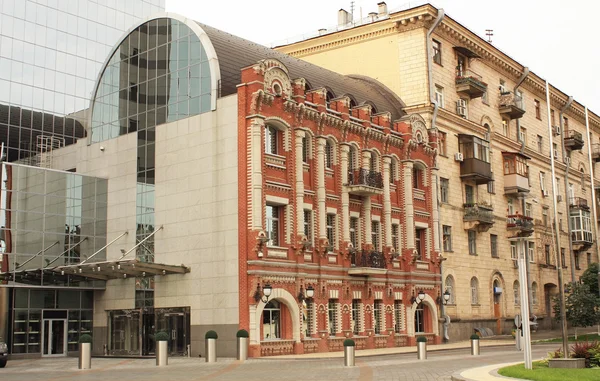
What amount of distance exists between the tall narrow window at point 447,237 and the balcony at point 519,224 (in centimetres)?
886

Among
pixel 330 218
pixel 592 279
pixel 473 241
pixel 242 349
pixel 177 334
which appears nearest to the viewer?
pixel 242 349

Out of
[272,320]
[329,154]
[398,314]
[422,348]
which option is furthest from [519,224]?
[422,348]

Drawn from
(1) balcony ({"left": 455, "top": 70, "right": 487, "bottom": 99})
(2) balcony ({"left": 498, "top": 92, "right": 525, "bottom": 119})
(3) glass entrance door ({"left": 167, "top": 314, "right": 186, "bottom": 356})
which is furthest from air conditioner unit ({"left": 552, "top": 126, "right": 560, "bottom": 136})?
(3) glass entrance door ({"left": 167, "top": 314, "right": 186, "bottom": 356})

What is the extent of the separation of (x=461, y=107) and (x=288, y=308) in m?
24.8

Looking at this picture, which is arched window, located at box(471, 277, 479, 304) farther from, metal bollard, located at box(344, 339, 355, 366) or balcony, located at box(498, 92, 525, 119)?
metal bollard, located at box(344, 339, 355, 366)

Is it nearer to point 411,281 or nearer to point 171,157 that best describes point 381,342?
point 411,281

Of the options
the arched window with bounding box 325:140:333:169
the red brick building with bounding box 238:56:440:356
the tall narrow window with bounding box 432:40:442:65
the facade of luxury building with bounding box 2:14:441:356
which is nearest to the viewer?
the red brick building with bounding box 238:56:440:356

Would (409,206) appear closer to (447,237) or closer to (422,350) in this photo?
(447,237)

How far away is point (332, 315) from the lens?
132 feet

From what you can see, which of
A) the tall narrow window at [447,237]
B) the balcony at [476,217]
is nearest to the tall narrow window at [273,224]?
the tall narrow window at [447,237]

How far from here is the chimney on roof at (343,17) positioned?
60.0m

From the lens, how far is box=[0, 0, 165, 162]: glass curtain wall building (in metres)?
49.2

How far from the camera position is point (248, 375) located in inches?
959

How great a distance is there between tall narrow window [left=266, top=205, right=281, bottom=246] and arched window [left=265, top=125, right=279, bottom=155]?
283cm
